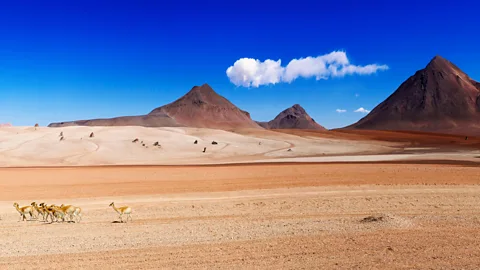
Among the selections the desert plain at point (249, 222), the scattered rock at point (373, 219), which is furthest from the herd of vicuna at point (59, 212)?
the scattered rock at point (373, 219)

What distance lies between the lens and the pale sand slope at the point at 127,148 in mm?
52094

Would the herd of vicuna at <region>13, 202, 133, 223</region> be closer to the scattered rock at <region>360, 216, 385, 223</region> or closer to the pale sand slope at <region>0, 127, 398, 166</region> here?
the scattered rock at <region>360, 216, 385, 223</region>

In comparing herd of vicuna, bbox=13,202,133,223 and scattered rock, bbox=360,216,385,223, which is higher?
herd of vicuna, bbox=13,202,133,223

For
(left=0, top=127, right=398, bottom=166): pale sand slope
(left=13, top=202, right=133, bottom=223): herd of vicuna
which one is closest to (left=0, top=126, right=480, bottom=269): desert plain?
(left=13, top=202, right=133, bottom=223): herd of vicuna

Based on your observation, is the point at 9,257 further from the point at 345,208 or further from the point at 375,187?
the point at 375,187

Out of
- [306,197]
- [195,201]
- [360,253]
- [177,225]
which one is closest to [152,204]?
[195,201]

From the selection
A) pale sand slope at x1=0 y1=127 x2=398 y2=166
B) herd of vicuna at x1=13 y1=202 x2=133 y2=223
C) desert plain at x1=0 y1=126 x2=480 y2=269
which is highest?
pale sand slope at x1=0 y1=127 x2=398 y2=166

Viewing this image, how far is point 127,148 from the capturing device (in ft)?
192

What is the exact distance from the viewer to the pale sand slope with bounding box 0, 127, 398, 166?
5209 centimetres

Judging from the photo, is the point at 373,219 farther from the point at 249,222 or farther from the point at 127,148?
the point at 127,148

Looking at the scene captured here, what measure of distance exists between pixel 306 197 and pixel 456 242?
32.1ft

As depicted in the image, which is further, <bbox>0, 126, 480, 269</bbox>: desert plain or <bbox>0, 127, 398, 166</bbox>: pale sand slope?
<bbox>0, 127, 398, 166</bbox>: pale sand slope

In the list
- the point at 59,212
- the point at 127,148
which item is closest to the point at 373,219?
the point at 59,212

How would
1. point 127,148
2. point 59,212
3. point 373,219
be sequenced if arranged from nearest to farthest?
point 373,219 → point 59,212 → point 127,148
